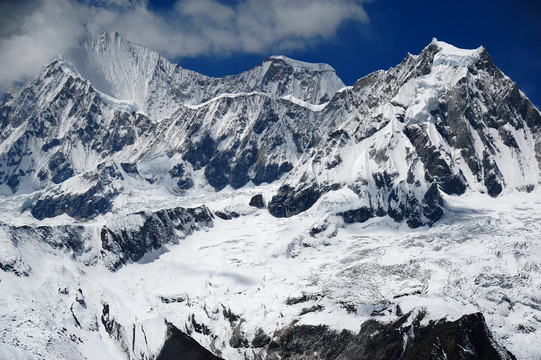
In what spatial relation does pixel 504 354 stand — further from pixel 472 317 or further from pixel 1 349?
pixel 1 349

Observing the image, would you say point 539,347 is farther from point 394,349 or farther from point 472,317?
point 394,349

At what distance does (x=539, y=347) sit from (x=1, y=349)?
507 ft

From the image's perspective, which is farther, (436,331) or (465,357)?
(436,331)

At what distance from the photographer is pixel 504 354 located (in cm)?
18150

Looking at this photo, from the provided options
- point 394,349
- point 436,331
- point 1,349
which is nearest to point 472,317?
point 436,331

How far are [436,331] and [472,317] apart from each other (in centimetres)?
1080

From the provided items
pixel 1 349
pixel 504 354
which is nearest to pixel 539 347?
pixel 504 354

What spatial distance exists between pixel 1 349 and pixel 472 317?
132621 millimetres

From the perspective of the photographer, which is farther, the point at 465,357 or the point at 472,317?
the point at 472,317

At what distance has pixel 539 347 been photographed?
655 ft

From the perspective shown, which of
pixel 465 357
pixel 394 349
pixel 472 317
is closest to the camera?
pixel 465 357

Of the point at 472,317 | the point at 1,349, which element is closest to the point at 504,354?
the point at 472,317

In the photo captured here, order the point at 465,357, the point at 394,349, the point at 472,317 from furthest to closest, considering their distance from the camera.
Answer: the point at 394,349 → the point at 472,317 → the point at 465,357

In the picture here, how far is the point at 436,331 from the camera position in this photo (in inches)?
7525
